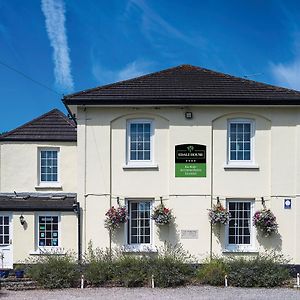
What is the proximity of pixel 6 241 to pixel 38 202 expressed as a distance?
6.09 ft

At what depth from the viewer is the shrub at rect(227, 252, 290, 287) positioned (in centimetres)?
1333

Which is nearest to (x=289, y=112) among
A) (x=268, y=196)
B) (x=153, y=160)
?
(x=268, y=196)

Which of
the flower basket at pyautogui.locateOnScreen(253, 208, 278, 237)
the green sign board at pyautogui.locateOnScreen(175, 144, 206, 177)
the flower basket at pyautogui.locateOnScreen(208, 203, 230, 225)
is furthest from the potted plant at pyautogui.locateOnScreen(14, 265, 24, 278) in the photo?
the flower basket at pyautogui.locateOnScreen(253, 208, 278, 237)

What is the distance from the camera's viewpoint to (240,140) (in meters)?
15.4

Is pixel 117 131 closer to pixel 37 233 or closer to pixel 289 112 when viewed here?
pixel 37 233

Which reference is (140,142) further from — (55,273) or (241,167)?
(55,273)

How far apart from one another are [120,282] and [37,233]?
12.7 feet

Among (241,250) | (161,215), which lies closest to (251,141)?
(241,250)

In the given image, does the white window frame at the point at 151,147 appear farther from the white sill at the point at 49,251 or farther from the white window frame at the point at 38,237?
the white sill at the point at 49,251

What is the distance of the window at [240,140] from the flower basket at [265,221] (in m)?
2.00

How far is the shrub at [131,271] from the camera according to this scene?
13344mm

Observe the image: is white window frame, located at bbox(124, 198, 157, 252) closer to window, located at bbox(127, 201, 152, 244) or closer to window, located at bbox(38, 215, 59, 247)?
window, located at bbox(127, 201, 152, 244)

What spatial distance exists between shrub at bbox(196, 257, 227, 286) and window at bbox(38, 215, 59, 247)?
17.9ft

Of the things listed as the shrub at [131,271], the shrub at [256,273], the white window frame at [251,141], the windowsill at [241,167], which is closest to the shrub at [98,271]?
the shrub at [131,271]
